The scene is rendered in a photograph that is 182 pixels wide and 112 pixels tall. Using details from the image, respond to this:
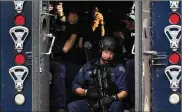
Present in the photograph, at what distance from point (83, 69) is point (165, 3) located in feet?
4.04

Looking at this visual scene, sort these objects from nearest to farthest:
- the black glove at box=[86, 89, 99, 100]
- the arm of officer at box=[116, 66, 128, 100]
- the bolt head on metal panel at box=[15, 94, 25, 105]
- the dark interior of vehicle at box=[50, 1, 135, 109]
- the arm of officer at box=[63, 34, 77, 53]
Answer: the bolt head on metal panel at box=[15, 94, 25, 105] < the arm of officer at box=[116, 66, 128, 100] < the black glove at box=[86, 89, 99, 100] < the arm of officer at box=[63, 34, 77, 53] < the dark interior of vehicle at box=[50, 1, 135, 109]

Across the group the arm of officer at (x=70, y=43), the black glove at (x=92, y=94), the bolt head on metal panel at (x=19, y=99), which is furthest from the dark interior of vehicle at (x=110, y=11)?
the bolt head on metal panel at (x=19, y=99)

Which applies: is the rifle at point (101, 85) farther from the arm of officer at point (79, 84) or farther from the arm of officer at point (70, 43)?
the arm of officer at point (70, 43)

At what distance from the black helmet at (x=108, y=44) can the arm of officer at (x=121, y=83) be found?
274mm

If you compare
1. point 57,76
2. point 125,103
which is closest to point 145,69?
point 125,103

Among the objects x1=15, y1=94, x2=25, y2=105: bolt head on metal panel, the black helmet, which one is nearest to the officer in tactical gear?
the black helmet

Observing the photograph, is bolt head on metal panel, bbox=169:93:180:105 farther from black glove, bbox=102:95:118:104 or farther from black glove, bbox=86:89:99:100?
black glove, bbox=86:89:99:100

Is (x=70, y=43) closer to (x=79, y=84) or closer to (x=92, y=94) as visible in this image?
(x=79, y=84)

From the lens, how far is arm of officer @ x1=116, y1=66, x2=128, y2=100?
5.36m

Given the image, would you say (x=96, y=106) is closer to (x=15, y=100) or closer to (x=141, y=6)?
(x=15, y=100)

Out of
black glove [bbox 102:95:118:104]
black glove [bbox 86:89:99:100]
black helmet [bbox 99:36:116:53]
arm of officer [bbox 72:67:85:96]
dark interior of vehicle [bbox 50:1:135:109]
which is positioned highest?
dark interior of vehicle [bbox 50:1:135:109]

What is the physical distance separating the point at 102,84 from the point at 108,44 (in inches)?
17.0

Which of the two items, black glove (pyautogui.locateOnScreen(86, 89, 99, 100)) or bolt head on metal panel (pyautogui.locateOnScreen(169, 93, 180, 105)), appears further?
black glove (pyautogui.locateOnScreen(86, 89, 99, 100))

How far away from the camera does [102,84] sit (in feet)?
17.9
